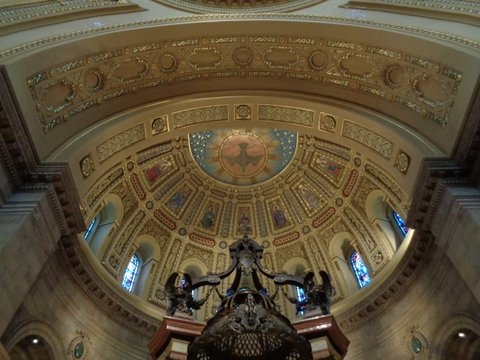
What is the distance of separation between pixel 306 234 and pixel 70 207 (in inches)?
387

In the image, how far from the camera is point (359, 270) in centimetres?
1464

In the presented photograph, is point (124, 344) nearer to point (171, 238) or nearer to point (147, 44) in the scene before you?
point (171, 238)

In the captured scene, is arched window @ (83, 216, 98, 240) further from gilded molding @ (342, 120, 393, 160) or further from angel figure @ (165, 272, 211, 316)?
gilded molding @ (342, 120, 393, 160)

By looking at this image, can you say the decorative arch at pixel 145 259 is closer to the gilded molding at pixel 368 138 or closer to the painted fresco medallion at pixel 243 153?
the painted fresco medallion at pixel 243 153

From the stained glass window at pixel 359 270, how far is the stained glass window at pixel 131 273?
24.6 ft

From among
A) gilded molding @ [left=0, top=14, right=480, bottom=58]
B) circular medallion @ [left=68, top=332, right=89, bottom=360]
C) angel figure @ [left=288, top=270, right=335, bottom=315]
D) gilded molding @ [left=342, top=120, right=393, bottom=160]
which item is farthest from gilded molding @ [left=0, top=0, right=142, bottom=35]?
angel figure @ [left=288, top=270, right=335, bottom=315]

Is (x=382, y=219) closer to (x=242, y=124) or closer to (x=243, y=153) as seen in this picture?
(x=242, y=124)

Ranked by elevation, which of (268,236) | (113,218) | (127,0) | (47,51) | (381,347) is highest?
(127,0)

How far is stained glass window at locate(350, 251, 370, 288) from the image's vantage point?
46.2ft

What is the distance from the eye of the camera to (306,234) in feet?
53.8

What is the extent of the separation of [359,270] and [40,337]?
9.85 m

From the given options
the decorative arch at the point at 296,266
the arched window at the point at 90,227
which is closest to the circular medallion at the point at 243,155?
the decorative arch at the point at 296,266

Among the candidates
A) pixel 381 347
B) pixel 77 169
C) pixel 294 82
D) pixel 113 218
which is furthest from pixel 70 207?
pixel 381 347

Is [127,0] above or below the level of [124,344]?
above
